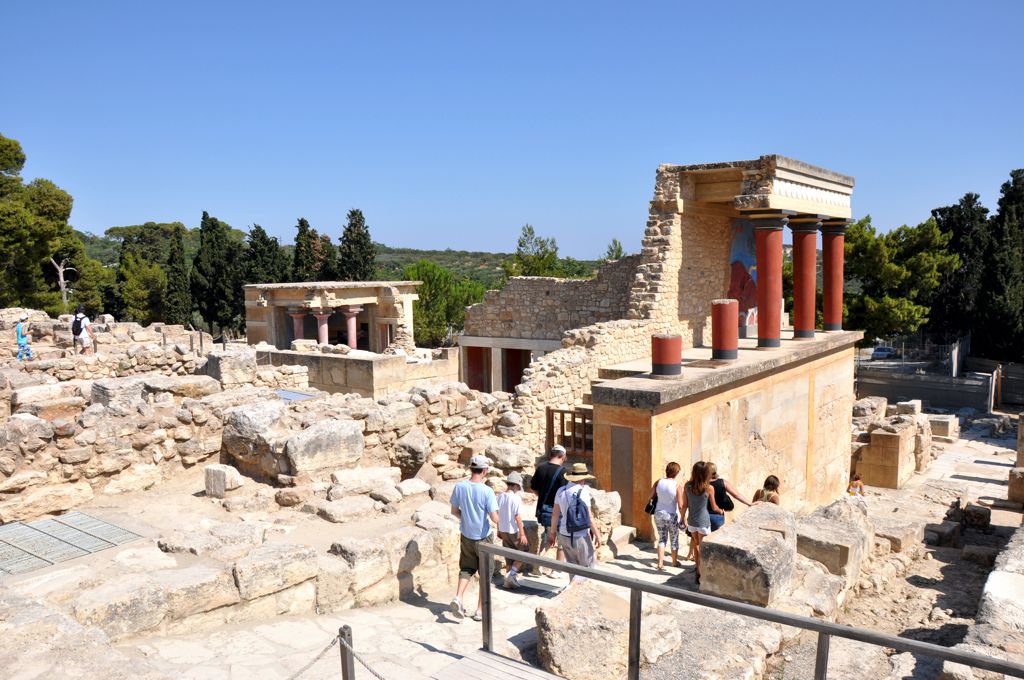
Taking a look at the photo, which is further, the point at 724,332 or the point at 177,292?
the point at 177,292

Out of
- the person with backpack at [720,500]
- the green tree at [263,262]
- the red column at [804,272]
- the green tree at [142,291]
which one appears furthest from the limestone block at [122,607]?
the green tree at [142,291]

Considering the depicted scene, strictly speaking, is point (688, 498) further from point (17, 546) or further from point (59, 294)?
point (59, 294)

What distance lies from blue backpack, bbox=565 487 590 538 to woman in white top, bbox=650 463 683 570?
1205 millimetres

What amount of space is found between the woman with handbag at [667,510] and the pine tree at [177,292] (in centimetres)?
3359

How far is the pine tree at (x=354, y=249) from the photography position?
36750mm

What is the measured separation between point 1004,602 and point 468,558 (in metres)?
3.96

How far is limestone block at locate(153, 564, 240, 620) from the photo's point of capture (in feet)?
13.9

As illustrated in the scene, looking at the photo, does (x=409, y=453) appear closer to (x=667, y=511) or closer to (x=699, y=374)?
(x=667, y=511)

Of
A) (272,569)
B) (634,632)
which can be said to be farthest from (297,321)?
(634,632)

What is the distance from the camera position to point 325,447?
24.0 ft

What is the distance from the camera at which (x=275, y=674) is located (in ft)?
12.8

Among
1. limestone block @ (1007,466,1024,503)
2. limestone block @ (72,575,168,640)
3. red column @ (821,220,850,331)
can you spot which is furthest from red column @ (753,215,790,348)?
limestone block @ (72,575,168,640)

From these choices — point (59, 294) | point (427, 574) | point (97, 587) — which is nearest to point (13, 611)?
point (97, 587)

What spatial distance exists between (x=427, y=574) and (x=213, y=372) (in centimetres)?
618
